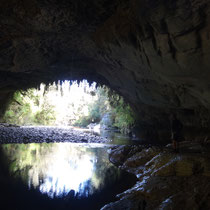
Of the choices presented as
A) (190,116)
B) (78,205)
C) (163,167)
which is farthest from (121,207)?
(190,116)

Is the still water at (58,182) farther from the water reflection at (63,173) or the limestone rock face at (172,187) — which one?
the limestone rock face at (172,187)

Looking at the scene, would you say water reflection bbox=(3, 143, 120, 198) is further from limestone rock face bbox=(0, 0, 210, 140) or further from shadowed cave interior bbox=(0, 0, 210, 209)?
limestone rock face bbox=(0, 0, 210, 140)

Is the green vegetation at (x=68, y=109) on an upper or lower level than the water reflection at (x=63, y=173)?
upper

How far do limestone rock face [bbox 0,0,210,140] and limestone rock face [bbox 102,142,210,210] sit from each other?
3.43 meters

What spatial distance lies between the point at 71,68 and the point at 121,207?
1162 cm

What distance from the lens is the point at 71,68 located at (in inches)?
547

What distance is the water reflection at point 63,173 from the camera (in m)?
5.31

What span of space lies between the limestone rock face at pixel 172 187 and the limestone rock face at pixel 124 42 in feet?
11.3

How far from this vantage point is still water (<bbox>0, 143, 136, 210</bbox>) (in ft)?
14.8

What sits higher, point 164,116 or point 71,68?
point 71,68

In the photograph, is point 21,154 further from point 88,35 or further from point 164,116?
point 164,116

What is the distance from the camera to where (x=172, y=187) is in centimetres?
483

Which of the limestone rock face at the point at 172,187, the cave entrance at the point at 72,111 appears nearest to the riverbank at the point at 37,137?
the cave entrance at the point at 72,111

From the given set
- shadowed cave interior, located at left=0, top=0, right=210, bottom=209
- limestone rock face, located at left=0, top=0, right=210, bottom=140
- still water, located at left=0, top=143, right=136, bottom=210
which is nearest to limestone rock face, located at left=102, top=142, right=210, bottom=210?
shadowed cave interior, located at left=0, top=0, right=210, bottom=209
